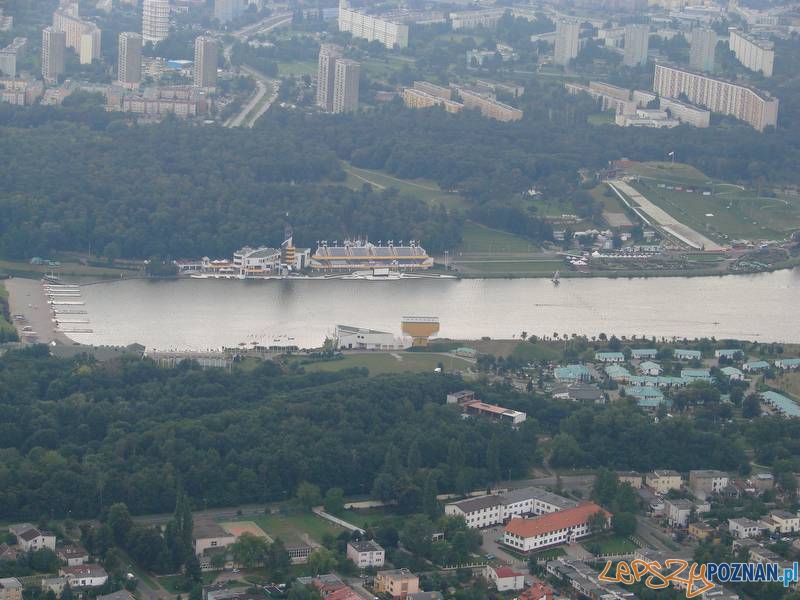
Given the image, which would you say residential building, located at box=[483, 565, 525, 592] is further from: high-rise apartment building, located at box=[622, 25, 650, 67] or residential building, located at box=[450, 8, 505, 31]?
residential building, located at box=[450, 8, 505, 31]

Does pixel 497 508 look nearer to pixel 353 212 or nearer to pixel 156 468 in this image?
pixel 156 468

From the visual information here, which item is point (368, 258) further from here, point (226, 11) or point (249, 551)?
point (226, 11)

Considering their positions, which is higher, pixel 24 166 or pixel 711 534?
pixel 24 166

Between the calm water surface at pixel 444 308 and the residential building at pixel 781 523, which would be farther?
the calm water surface at pixel 444 308

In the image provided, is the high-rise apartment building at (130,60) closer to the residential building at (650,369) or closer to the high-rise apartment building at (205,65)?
the high-rise apartment building at (205,65)

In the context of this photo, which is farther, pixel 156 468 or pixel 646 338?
pixel 646 338

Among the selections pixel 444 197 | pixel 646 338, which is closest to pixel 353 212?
pixel 444 197

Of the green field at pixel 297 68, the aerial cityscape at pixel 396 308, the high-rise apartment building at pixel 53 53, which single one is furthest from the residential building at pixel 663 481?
the green field at pixel 297 68
